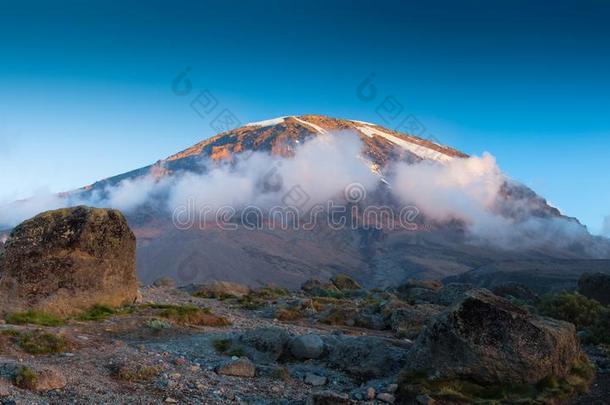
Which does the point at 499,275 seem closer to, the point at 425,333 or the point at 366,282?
the point at 366,282

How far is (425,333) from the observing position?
1205cm

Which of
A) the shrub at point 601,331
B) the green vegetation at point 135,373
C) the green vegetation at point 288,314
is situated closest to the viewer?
the green vegetation at point 135,373

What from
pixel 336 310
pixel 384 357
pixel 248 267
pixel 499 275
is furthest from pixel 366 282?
pixel 384 357

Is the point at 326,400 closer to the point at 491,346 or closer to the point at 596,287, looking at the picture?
the point at 491,346

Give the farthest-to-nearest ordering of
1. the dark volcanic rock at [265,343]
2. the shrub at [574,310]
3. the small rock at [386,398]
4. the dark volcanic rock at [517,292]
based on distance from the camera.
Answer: the dark volcanic rock at [517,292], the shrub at [574,310], the dark volcanic rock at [265,343], the small rock at [386,398]

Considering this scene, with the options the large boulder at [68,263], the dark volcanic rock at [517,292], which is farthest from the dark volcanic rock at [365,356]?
the dark volcanic rock at [517,292]

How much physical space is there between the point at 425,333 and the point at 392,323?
37.8 ft

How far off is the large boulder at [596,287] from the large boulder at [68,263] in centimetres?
2789

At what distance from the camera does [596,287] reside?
1366 inches

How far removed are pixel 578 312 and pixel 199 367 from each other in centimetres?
1986

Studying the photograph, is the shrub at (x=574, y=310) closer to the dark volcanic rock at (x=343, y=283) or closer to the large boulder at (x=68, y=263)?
the large boulder at (x=68, y=263)

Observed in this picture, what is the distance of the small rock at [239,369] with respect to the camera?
12.2 metres

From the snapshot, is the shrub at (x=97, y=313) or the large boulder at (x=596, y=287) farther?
the large boulder at (x=596, y=287)

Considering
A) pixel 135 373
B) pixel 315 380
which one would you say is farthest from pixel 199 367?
pixel 315 380
